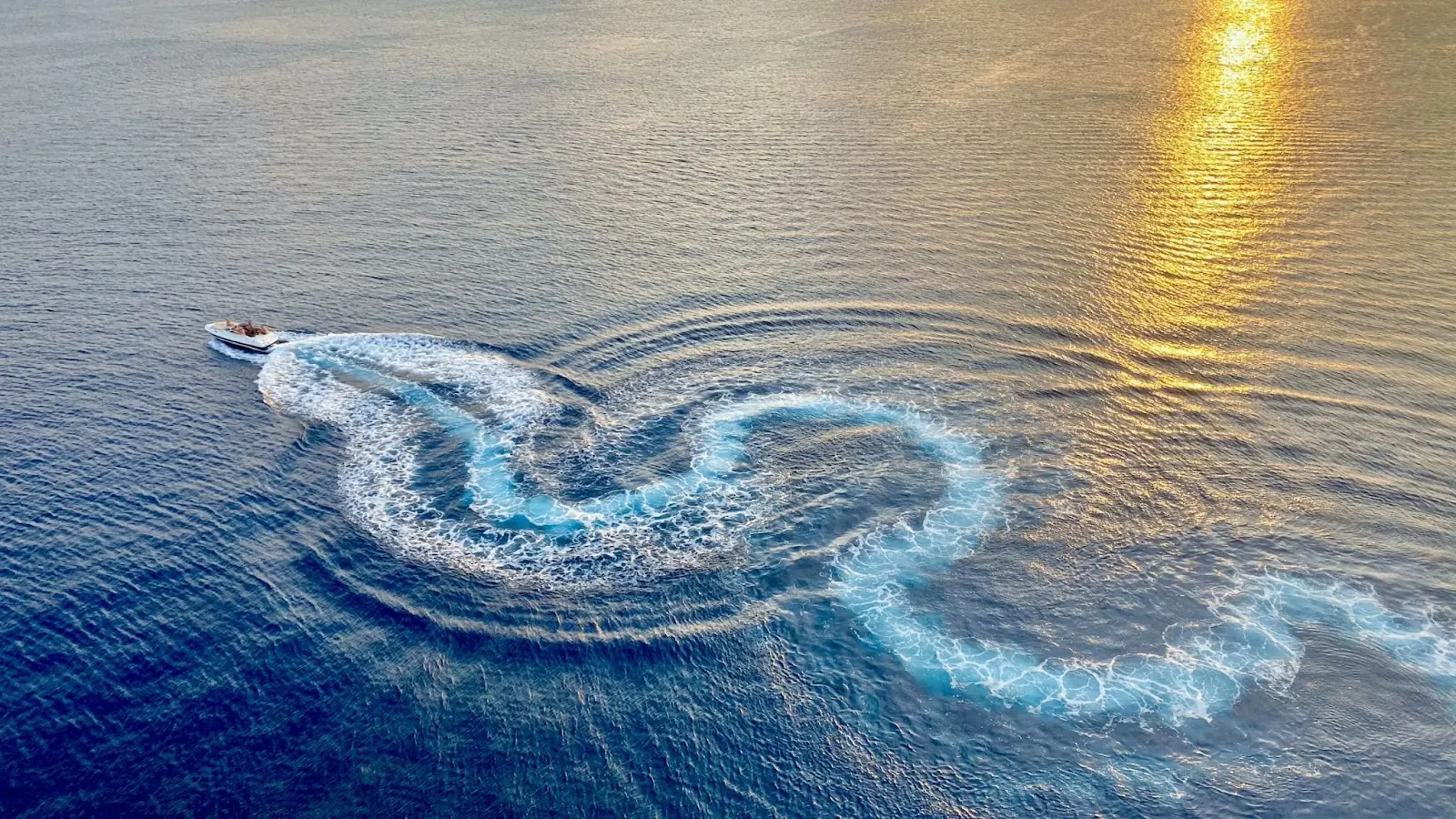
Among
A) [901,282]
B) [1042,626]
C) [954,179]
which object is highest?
[954,179]

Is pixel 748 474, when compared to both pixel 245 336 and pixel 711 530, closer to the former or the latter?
pixel 711 530

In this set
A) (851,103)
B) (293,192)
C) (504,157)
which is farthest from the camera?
(851,103)

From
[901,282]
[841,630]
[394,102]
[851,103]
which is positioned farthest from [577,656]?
[394,102]

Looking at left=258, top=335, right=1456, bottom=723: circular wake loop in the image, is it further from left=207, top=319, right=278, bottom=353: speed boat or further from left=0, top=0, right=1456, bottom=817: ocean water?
left=207, top=319, right=278, bottom=353: speed boat

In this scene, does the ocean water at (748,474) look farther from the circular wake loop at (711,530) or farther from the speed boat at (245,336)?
the speed boat at (245,336)

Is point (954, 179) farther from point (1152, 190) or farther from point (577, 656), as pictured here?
point (577, 656)

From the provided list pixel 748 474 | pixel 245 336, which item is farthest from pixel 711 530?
pixel 245 336

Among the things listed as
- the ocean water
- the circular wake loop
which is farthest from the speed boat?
the ocean water
